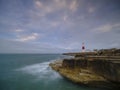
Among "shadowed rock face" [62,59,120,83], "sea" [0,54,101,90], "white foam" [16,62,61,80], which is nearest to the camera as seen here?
"shadowed rock face" [62,59,120,83]

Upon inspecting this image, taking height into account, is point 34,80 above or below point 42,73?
below

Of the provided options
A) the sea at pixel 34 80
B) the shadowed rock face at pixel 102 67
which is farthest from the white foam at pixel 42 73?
the shadowed rock face at pixel 102 67

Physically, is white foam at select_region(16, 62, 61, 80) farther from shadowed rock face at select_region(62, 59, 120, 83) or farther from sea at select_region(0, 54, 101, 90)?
shadowed rock face at select_region(62, 59, 120, 83)

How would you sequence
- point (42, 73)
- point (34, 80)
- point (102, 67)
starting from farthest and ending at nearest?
1. point (42, 73)
2. point (34, 80)
3. point (102, 67)

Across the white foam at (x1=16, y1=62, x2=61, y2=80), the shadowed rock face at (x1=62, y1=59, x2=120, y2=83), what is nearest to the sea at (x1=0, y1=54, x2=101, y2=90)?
the white foam at (x1=16, y1=62, x2=61, y2=80)

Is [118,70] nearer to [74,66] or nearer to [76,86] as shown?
[76,86]

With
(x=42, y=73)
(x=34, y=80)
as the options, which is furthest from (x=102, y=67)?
(x=42, y=73)

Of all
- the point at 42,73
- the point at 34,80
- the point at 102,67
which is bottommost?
the point at 34,80

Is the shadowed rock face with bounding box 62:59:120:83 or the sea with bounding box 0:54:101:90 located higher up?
the shadowed rock face with bounding box 62:59:120:83

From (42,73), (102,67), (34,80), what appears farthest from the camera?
(42,73)

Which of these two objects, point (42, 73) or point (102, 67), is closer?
point (102, 67)

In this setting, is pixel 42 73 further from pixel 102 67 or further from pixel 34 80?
pixel 102 67

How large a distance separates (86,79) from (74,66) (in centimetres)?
715

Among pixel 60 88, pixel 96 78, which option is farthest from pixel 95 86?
pixel 60 88
